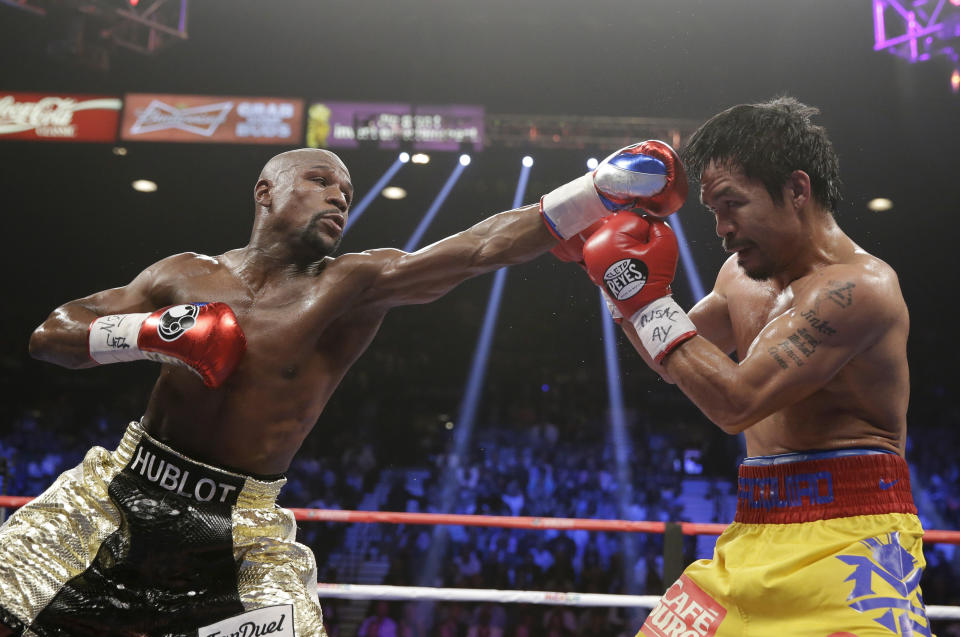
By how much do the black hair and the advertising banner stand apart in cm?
605

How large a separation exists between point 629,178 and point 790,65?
6041 millimetres

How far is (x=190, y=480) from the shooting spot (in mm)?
1594

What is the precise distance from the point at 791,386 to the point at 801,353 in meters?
0.06

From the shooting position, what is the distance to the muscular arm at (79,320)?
167 cm

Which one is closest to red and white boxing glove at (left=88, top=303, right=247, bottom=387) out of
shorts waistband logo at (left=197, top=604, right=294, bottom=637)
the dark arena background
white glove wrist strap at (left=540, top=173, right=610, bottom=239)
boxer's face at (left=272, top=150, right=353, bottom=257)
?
boxer's face at (left=272, top=150, right=353, bottom=257)

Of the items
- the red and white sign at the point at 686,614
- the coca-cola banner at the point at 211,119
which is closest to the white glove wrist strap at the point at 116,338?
the red and white sign at the point at 686,614

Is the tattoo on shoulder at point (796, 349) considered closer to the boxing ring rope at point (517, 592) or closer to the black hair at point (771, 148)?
the black hair at point (771, 148)

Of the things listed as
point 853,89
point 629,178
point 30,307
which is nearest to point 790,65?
point 853,89

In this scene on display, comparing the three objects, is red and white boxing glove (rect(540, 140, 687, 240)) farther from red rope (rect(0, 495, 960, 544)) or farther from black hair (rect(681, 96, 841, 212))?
red rope (rect(0, 495, 960, 544))

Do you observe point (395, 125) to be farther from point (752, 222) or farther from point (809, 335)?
point (809, 335)

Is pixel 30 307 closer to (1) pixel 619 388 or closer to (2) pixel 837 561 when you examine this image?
(1) pixel 619 388

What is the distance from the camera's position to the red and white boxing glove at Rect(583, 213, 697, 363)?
1.46 meters

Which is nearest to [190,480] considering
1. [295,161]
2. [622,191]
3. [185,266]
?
[185,266]

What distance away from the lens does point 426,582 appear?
6.10 meters
